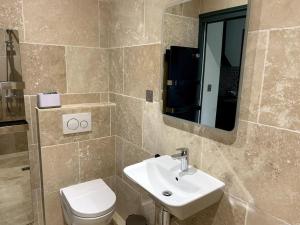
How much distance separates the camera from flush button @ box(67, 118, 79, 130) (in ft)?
6.26

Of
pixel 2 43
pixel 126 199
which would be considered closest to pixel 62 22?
pixel 2 43

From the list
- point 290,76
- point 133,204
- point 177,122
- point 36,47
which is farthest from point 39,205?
point 290,76

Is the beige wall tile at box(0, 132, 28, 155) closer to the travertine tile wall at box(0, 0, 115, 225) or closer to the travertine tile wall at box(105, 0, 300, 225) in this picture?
the travertine tile wall at box(0, 0, 115, 225)

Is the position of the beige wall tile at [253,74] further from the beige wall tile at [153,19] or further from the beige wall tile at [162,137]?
Result: the beige wall tile at [153,19]

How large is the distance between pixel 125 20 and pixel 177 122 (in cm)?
101

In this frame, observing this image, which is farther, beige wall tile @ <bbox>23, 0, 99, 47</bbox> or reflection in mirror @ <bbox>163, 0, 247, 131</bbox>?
beige wall tile @ <bbox>23, 0, 99, 47</bbox>

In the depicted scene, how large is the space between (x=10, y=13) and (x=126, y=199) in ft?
6.04

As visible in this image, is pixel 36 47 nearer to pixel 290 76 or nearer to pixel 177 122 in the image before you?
pixel 177 122

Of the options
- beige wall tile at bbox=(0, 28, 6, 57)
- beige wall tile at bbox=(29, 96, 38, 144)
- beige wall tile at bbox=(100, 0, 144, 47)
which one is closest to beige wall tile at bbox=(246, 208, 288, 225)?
beige wall tile at bbox=(100, 0, 144, 47)

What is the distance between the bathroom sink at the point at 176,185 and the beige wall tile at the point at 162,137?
0.09 m

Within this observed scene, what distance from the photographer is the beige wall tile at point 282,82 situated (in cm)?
86

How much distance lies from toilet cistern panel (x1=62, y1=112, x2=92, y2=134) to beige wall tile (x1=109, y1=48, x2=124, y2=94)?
36 centimetres

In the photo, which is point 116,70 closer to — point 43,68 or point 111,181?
point 43,68

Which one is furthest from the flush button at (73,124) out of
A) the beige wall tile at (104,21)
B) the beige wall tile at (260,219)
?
the beige wall tile at (260,219)
